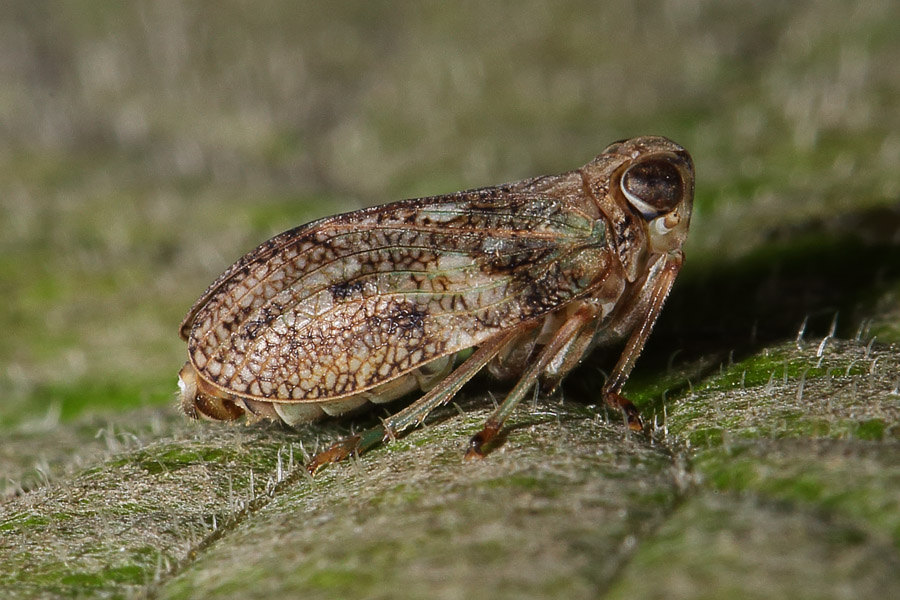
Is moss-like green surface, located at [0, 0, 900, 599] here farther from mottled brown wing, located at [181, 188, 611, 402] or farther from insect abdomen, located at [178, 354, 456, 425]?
mottled brown wing, located at [181, 188, 611, 402]

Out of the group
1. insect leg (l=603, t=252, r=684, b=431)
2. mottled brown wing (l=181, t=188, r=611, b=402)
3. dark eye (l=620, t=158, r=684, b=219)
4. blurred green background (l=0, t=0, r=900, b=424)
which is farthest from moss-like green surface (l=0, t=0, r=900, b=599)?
dark eye (l=620, t=158, r=684, b=219)

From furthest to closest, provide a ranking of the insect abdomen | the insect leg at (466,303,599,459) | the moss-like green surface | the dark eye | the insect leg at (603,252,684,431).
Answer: the dark eye, the insect abdomen, the insect leg at (603,252,684,431), the insect leg at (466,303,599,459), the moss-like green surface

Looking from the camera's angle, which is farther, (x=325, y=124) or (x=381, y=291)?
(x=325, y=124)

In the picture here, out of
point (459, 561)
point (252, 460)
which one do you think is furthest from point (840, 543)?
point (252, 460)

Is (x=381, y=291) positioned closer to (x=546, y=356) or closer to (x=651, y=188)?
(x=546, y=356)

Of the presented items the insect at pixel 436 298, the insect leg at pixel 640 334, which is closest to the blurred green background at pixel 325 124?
the insect at pixel 436 298

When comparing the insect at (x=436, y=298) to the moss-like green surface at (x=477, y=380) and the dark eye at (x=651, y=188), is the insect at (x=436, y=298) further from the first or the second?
the moss-like green surface at (x=477, y=380)

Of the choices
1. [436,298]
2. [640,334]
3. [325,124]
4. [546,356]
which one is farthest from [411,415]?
[325,124]
